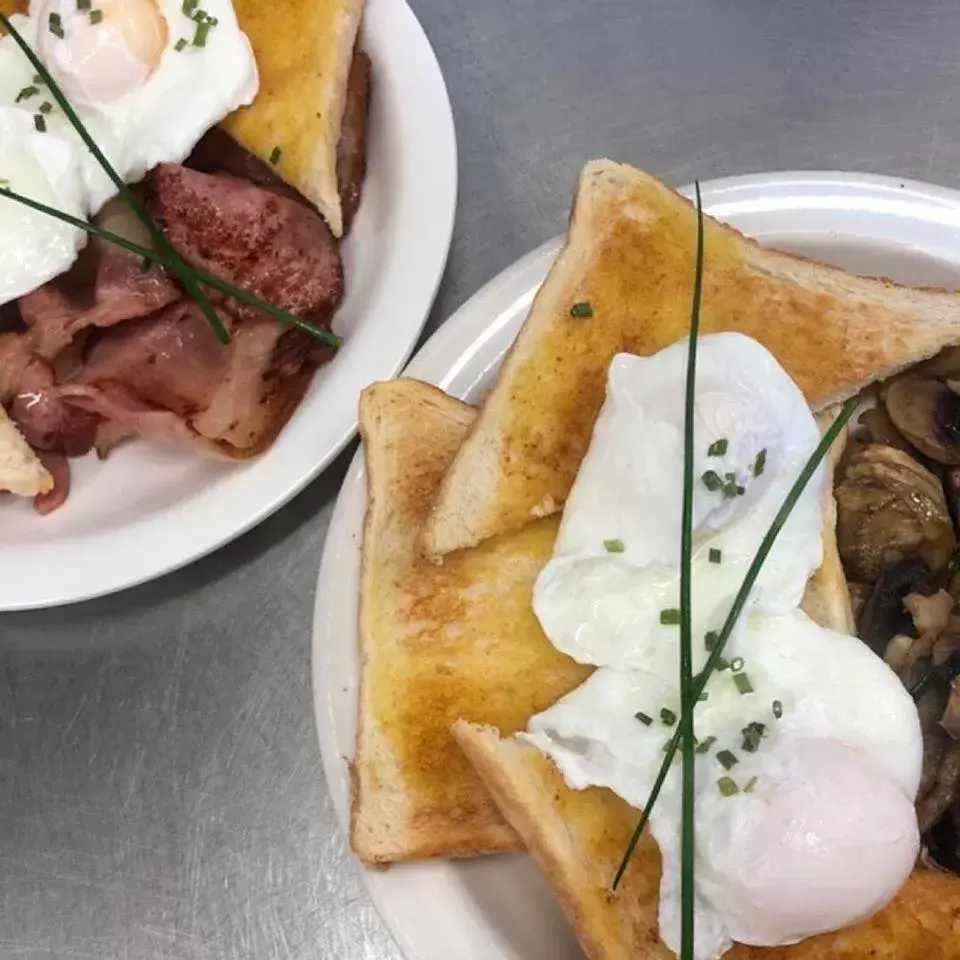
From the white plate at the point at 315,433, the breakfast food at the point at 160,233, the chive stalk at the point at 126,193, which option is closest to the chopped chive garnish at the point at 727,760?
the white plate at the point at 315,433

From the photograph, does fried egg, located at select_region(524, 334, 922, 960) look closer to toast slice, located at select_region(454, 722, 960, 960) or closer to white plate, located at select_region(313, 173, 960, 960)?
toast slice, located at select_region(454, 722, 960, 960)

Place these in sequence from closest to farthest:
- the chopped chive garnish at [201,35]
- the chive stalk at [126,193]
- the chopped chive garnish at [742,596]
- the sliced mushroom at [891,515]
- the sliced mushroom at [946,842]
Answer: the chopped chive garnish at [742,596], the sliced mushroom at [946,842], the sliced mushroom at [891,515], the chive stalk at [126,193], the chopped chive garnish at [201,35]

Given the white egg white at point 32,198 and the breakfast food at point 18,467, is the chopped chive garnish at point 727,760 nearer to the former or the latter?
the breakfast food at point 18,467

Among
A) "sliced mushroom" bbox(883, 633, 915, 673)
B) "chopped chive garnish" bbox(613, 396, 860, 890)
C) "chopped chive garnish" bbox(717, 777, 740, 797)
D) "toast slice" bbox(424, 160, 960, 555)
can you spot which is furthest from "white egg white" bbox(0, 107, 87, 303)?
"sliced mushroom" bbox(883, 633, 915, 673)

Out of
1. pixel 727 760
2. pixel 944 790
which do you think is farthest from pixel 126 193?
pixel 944 790

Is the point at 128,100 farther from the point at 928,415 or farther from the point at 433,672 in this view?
the point at 928,415

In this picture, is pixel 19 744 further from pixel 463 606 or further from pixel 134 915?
pixel 463 606

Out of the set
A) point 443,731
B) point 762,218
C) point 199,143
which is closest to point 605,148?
point 762,218
